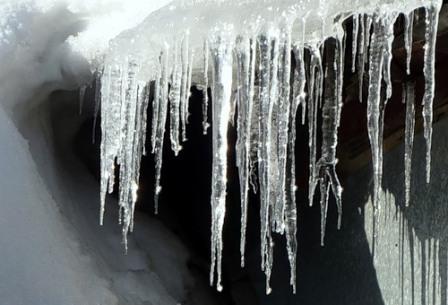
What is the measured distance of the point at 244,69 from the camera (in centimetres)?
227

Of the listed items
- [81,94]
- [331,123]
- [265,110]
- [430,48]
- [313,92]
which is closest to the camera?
[430,48]

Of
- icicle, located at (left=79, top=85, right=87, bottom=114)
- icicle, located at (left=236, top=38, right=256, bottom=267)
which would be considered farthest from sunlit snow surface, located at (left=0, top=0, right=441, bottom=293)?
icicle, located at (left=79, top=85, right=87, bottom=114)

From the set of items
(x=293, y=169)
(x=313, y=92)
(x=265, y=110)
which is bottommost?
(x=293, y=169)

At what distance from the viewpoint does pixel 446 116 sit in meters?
2.83

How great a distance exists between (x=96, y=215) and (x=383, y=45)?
1313 mm

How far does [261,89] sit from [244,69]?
6 centimetres

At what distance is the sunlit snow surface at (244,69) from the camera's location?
2162 mm

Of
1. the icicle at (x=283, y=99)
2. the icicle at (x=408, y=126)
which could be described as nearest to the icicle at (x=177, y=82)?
the icicle at (x=283, y=99)

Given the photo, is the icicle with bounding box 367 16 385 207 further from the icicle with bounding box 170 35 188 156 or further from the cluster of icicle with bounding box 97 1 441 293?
the icicle with bounding box 170 35 188 156

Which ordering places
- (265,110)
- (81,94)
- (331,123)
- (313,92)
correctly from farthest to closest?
1. (81,94)
2. (313,92)
3. (331,123)
4. (265,110)

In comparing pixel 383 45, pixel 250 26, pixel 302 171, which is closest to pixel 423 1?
pixel 383 45

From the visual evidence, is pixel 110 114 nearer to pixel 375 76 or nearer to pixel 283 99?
pixel 283 99

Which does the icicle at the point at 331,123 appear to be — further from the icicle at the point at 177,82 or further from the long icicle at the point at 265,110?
the icicle at the point at 177,82

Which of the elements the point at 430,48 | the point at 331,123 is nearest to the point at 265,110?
the point at 331,123
